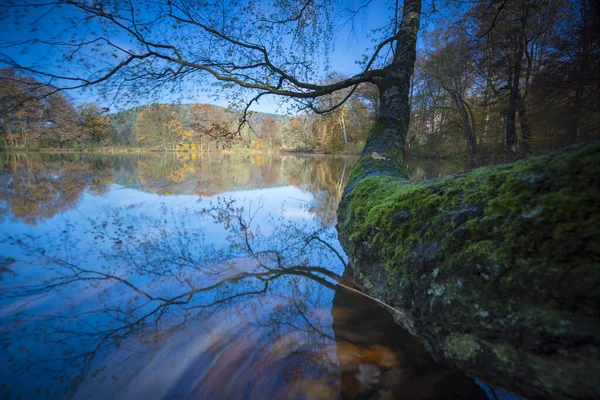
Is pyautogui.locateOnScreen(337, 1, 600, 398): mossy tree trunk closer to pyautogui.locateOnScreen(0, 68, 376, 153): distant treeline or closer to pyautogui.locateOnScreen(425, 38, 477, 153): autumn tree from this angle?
pyautogui.locateOnScreen(0, 68, 376, 153): distant treeline

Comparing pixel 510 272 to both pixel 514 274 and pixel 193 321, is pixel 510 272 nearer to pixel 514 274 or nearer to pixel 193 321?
pixel 514 274

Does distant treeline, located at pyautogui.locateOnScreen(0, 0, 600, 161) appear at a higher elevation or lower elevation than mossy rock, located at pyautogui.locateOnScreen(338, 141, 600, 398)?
higher

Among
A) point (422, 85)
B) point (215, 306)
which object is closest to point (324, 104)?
point (215, 306)

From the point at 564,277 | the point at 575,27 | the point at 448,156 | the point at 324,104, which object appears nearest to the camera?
the point at 564,277

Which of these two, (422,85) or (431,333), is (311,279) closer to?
(431,333)

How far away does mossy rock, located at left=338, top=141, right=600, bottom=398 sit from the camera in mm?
715

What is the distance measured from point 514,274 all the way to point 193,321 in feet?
6.79

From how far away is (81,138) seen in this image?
3244 centimetres

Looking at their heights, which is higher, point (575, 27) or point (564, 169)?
point (575, 27)

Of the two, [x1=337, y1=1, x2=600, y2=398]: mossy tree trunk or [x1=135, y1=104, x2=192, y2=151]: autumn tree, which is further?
[x1=135, y1=104, x2=192, y2=151]: autumn tree

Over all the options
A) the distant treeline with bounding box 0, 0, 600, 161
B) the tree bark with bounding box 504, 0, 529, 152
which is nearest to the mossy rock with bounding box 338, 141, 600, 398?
the distant treeline with bounding box 0, 0, 600, 161

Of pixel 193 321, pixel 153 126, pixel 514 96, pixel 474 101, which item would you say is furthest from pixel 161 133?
pixel 193 321

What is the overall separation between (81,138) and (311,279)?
4461cm

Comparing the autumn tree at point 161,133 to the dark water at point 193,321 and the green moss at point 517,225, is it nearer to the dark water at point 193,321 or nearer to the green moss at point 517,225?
the dark water at point 193,321
